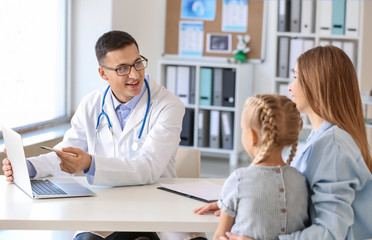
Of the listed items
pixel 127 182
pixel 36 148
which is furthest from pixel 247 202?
pixel 36 148

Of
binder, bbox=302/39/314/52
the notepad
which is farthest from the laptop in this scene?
binder, bbox=302/39/314/52

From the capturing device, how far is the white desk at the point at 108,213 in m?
1.73

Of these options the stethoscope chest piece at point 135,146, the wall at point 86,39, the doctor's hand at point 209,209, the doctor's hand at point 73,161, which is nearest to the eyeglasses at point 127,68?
the stethoscope chest piece at point 135,146

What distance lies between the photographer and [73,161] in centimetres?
204

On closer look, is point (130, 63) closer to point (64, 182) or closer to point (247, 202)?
point (64, 182)

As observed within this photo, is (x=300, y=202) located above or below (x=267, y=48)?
below

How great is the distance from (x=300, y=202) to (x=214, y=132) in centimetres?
385

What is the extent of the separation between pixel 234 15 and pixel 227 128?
1049 millimetres

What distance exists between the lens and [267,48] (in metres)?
5.61

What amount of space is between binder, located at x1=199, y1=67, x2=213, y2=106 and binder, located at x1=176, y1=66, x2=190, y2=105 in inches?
4.9

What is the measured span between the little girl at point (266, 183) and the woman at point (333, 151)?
0.05 metres

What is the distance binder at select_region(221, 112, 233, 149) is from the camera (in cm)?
544

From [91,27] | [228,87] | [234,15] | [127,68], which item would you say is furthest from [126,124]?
[234,15]

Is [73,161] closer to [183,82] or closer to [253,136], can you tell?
[253,136]
